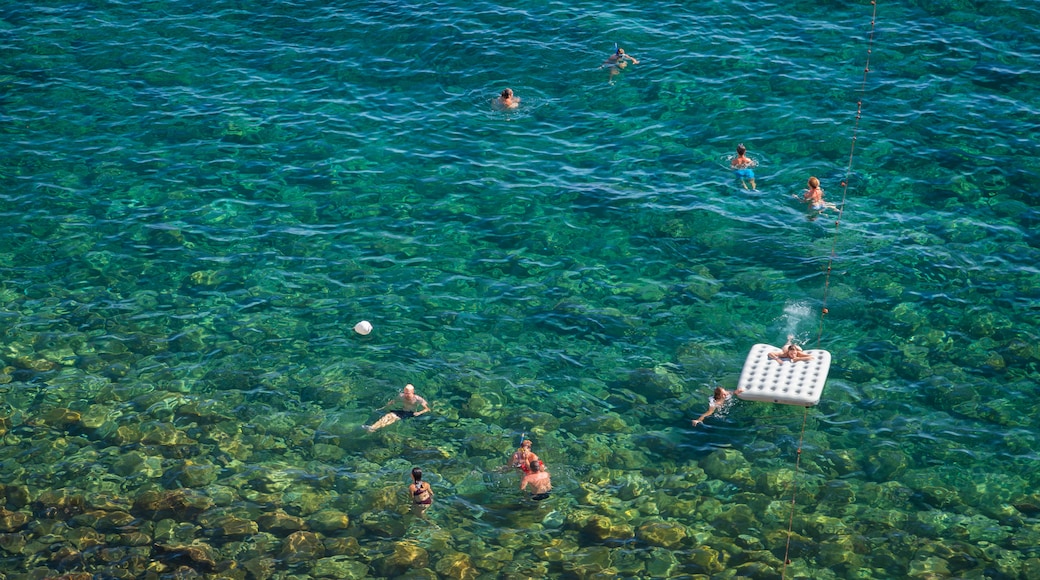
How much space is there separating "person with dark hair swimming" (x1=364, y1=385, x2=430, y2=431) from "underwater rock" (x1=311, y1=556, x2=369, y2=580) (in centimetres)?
351

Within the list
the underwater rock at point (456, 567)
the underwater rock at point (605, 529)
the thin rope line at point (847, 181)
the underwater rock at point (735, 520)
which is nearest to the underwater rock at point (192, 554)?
the underwater rock at point (456, 567)

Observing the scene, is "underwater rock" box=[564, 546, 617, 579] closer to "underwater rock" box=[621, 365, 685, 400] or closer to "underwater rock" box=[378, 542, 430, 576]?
"underwater rock" box=[378, 542, 430, 576]

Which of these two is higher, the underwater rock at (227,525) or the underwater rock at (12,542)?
the underwater rock at (227,525)

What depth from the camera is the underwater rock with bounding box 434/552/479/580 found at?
1950 centimetres

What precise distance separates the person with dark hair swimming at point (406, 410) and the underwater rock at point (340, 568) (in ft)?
11.5

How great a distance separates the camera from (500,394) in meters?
23.5

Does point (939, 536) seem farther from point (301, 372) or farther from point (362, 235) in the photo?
point (362, 235)

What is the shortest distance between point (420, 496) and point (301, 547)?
7.92 feet

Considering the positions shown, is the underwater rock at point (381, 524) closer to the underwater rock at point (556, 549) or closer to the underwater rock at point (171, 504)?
the underwater rock at point (556, 549)

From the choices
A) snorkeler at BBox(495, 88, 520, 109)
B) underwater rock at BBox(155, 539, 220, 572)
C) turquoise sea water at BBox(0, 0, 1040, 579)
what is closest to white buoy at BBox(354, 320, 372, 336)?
turquoise sea water at BBox(0, 0, 1040, 579)

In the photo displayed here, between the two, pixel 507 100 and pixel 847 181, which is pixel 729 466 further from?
pixel 507 100

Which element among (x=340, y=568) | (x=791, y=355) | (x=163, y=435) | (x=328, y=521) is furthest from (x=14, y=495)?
(x=791, y=355)

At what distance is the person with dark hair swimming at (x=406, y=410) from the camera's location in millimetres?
22797

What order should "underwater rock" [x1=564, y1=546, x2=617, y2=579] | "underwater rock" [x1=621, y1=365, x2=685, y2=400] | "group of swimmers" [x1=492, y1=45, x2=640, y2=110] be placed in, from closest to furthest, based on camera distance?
1. "underwater rock" [x1=564, y1=546, x2=617, y2=579]
2. "underwater rock" [x1=621, y1=365, x2=685, y2=400]
3. "group of swimmers" [x1=492, y1=45, x2=640, y2=110]
